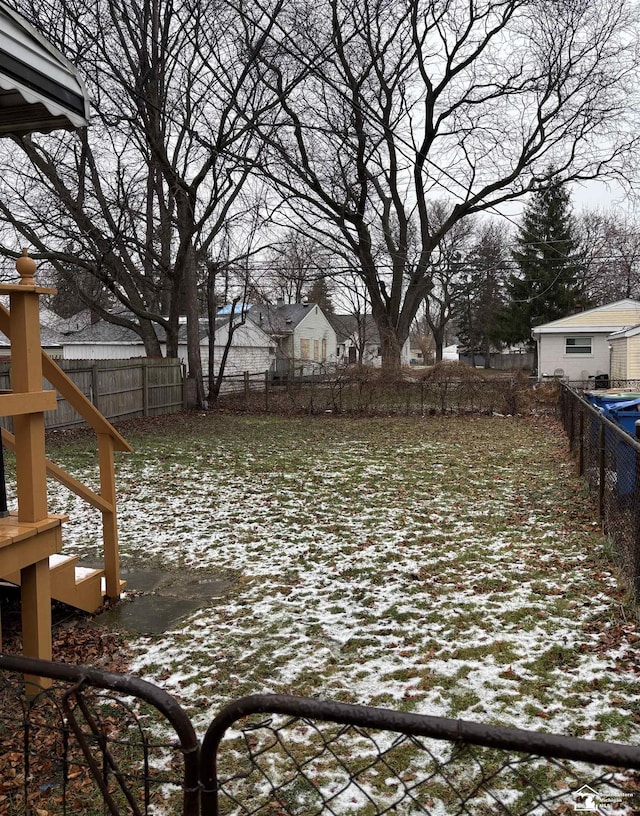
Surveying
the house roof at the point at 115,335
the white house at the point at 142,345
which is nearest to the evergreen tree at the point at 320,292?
the white house at the point at 142,345

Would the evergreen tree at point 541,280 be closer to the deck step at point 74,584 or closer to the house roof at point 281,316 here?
the house roof at point 281,316

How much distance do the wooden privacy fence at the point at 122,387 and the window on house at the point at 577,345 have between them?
1731cm

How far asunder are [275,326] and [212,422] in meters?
21.2

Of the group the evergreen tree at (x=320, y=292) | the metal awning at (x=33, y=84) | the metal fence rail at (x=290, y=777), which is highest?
the evergreen tree at (x=320, y=292)

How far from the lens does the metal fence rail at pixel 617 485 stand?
181 inches

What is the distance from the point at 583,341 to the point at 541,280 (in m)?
12.7

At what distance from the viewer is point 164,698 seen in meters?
1.46

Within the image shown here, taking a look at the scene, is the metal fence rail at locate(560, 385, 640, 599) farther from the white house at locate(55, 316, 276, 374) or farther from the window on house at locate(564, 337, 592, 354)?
the white house at locate(55, 316, 276, 374)

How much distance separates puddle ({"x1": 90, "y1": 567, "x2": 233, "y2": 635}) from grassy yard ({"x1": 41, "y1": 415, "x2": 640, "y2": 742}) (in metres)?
0.14

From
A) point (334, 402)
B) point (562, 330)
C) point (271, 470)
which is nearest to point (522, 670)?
point (271, 470)

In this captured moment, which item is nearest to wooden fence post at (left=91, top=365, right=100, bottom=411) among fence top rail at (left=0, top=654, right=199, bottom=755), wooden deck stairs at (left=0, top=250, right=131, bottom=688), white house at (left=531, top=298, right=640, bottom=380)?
wooden deck stairs at (left=0, top=250, right=131, bottom=688)

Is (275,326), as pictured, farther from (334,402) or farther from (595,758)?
(595,758)

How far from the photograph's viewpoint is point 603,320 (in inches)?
1059

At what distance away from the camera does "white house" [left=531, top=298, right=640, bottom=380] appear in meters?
26.9
